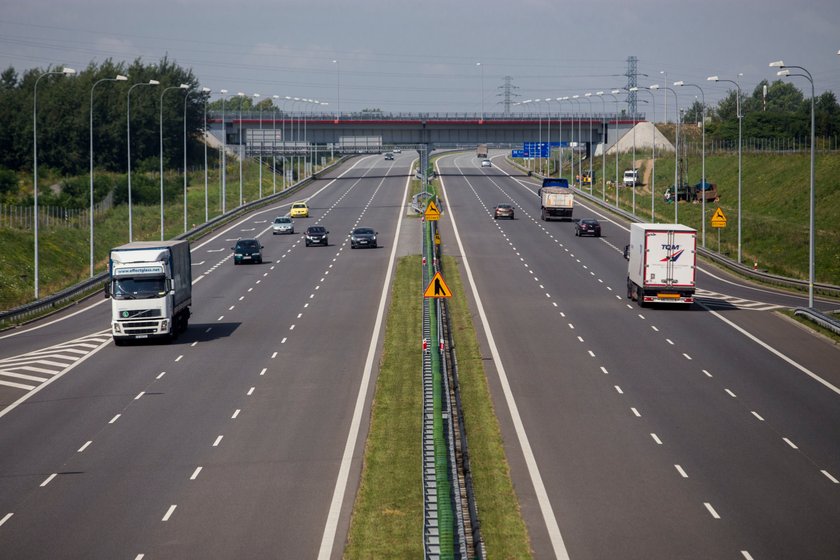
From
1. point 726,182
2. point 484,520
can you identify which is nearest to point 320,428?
point 484,520

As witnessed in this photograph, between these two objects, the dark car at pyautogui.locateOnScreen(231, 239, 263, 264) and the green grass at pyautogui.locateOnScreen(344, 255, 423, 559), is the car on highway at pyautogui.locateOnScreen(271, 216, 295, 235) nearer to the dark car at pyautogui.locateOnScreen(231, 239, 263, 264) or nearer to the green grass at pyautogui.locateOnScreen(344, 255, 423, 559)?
the dark car at pyautogui.locateOnScreen(231, 239, 263, 264)

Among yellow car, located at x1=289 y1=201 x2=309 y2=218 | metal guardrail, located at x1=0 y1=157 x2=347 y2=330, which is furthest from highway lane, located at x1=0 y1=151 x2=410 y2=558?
yellow car, located at x1=289 y1=201 x2=309 y2=218

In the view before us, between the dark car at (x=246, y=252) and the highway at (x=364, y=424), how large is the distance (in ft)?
31.8

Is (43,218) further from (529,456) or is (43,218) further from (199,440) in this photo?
(529,456)

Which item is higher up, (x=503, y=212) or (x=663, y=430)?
(x=503, y=212)

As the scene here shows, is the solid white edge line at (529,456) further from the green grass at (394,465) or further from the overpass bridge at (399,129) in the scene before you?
the overpass bridge at (399,129)

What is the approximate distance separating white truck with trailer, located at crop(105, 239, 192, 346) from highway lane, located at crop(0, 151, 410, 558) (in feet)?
2.60

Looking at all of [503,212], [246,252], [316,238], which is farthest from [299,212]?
[246,252]

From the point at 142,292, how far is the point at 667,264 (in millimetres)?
22032

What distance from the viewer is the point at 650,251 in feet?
166

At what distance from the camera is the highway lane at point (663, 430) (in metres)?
21.5

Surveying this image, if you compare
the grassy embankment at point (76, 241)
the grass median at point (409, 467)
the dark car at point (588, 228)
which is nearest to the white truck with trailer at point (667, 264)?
the grass median at point (409, 467)

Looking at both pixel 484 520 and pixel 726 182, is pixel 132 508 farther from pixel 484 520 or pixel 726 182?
pixel 726 182

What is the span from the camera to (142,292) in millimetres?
42219
